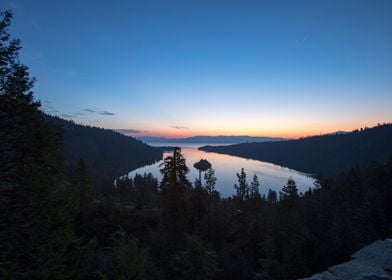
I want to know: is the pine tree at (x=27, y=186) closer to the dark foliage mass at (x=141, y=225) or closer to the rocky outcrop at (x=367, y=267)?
the dark foliage mass at (x=141, y=225)

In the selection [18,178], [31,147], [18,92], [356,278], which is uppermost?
[18,92]

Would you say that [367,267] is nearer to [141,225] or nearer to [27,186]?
[27,186]

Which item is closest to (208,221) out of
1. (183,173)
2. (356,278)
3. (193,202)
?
(193,202)

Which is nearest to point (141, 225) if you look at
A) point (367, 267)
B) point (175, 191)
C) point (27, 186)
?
point (175, 191)

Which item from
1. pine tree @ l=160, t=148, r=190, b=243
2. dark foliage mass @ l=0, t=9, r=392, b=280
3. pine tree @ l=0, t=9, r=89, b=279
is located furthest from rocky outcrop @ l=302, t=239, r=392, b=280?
pine tree @ l=160, t=148, r=190, b=243

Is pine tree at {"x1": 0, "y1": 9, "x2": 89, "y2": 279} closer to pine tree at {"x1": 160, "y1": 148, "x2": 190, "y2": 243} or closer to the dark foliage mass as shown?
the dark foliage mass

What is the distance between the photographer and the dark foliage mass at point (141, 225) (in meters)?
10.4

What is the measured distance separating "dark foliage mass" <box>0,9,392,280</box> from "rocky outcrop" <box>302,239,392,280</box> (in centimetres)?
938

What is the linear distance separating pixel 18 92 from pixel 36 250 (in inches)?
229

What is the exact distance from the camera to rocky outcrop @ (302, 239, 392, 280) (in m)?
13.5

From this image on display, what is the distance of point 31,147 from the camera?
36.7 feet

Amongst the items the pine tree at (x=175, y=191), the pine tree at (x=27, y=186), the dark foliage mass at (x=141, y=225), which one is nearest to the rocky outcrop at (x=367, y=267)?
the dark foliage mass at (x=141, y=225)

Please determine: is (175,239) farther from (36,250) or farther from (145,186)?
(145,186)

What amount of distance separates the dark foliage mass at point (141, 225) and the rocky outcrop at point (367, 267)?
9376 mm
